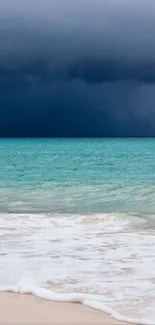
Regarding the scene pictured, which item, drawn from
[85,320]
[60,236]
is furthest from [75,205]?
[85,320]

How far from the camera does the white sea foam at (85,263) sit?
5.18m

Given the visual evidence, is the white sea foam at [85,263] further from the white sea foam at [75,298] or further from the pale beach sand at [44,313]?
the pale beach sand at [44,313]

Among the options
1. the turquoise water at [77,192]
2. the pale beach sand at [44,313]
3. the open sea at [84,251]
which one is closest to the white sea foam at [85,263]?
the open sea at [84,251]

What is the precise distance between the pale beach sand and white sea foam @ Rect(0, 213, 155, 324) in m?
0.13

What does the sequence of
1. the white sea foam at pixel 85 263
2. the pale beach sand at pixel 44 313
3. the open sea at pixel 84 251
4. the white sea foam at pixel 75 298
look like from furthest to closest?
1. the open sea at pixel 84 251
2. the white sea foam at pixel 85 263
3. the white sea foam at pixel 75 298
4. the pale beach sand at pixel 44 313

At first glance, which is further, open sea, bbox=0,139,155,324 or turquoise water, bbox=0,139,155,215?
turquoise water, bbox=0,139,155,215

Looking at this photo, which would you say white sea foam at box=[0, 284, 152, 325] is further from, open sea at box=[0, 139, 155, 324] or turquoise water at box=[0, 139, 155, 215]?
turquoise water at box=[0, 139, 155, 215]

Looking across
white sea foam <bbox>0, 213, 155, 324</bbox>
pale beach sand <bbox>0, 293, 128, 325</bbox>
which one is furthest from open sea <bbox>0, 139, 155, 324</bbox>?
pale beach sand <bbox>0, 293, 128, 325</bbox>

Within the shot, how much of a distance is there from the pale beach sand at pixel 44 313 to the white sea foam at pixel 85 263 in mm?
127

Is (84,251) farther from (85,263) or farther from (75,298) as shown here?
(75,298)

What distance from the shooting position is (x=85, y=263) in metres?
6.92

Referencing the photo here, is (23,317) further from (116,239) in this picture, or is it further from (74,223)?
(74,223)

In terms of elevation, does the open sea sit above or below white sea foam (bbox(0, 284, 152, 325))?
below

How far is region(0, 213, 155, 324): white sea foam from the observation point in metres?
5.18
